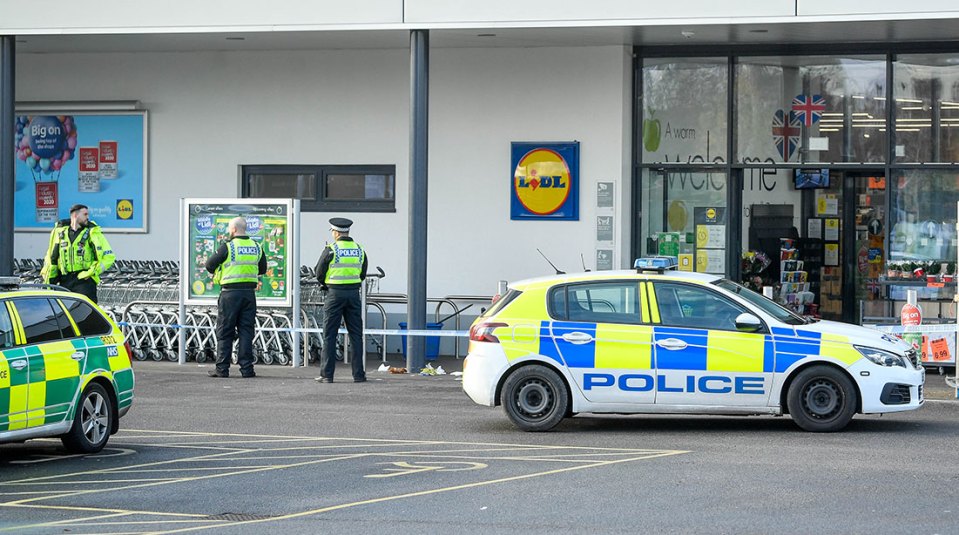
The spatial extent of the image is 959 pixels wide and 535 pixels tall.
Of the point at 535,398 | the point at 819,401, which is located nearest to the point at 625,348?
the point at 535,398

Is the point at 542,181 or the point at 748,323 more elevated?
the point at 542,181

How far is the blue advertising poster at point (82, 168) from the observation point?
70.6 ft

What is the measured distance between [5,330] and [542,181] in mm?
10646

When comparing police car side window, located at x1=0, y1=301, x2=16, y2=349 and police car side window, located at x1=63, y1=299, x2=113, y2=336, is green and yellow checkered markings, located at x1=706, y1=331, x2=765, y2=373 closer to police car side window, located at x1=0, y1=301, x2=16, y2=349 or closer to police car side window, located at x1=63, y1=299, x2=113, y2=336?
police car side window, located at x1=63, y1=299, x2=113, y2=336

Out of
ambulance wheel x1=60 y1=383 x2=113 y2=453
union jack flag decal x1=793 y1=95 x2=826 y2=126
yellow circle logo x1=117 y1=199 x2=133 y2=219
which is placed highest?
union jack flag decal x1=793 y1=95 x2=826 y2=126

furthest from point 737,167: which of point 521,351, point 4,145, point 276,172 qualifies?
point 4,145

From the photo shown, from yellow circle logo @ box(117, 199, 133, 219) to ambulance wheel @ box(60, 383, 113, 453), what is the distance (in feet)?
34.1

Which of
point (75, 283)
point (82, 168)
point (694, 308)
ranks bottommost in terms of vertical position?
point (694, 308)

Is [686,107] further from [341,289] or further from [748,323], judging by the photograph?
Result: [748,323]

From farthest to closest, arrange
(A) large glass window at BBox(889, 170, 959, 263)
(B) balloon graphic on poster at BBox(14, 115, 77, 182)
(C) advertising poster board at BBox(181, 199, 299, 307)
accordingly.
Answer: (B) balloon graphic on poster at BBox(14, 115, 77, 182) < (A) large glass window at BBox(889, 170, 959, 263) < (C) advertising poster board at BBox(181, 199, 299, 307)

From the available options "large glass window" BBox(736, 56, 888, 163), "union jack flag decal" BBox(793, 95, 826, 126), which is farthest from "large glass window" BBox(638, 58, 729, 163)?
"union jack flag decal" BBox(793, 95, 826, 126)

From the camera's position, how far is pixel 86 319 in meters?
11.6

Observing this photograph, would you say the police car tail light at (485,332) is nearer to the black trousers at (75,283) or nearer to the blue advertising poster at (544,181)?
the black trousers at (75,283)

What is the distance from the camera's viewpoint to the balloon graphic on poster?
21812mm
